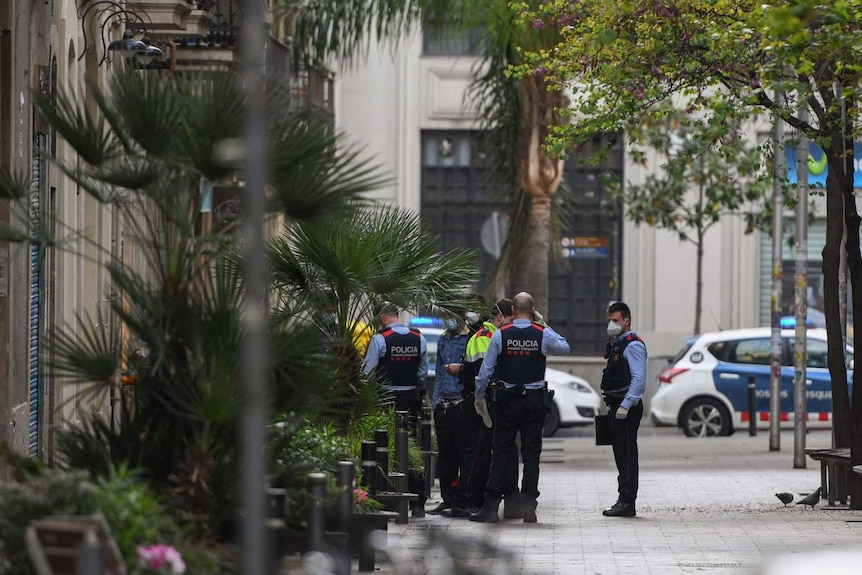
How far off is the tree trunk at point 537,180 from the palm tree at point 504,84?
0.01 meters

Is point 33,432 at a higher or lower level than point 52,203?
lower

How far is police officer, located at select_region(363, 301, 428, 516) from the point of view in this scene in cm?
1503

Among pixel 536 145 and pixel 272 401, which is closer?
pixel 272 401

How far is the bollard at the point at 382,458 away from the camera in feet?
43.2

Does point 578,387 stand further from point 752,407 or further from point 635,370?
point 635,370

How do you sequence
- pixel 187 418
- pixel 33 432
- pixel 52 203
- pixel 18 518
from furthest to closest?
1. pixel 52 203
2. pixel 33 432
3. pixel 187 418
4. pixel 18 518

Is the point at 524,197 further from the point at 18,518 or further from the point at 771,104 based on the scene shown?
the point at 18,518

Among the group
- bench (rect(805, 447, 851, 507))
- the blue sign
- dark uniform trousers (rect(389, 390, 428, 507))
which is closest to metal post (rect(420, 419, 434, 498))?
dark uniform trousers (rect(389, 390, 428, 507))

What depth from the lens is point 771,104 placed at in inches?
576

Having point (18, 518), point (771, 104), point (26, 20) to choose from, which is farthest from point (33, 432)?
point (18, 518)

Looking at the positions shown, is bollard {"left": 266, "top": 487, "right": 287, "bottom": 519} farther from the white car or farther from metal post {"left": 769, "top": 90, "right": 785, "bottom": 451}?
the white car

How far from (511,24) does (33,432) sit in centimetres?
904

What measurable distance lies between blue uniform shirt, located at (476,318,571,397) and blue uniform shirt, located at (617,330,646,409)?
969mm

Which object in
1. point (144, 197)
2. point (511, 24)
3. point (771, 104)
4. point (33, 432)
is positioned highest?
point (511, 24)
